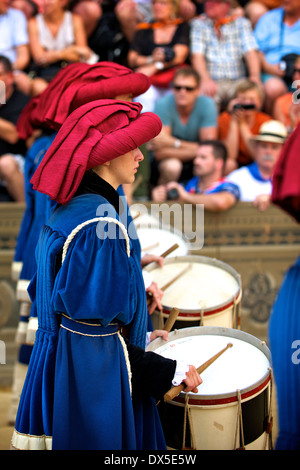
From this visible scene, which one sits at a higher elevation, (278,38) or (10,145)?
(278,38)

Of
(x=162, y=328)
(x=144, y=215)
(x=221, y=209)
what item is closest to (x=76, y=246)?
(x=162, y=328)

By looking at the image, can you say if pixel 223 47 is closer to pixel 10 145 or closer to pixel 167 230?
pixel 10 145

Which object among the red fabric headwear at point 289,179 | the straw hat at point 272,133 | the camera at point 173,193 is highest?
the red fabric headwear at point 289,179

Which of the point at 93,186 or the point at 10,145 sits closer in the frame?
the point at 93,186

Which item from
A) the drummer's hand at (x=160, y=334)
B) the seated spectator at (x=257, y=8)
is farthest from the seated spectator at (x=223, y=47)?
the drummer's hand at (x=160, y=334)

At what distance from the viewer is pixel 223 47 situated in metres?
5.19

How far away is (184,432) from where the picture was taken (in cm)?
198

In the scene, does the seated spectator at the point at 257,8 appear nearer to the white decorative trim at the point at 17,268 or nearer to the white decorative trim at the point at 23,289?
the white decorative trim at the point at 17,268

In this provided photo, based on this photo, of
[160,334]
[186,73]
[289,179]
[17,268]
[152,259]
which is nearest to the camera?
[289,179]

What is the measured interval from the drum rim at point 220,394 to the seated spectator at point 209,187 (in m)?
2.01

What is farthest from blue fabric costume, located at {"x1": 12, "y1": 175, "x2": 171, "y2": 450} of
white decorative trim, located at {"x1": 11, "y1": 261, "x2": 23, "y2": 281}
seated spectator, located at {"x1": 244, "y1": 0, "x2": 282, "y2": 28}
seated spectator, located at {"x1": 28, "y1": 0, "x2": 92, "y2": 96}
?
seated spectator, located at {"x1": 244, "y1": 0, "x2": 282, "y2": 28}

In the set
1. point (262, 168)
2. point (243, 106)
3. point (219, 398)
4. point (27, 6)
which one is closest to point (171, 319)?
point (219, 398)

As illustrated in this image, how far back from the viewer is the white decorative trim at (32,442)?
1.90 meters

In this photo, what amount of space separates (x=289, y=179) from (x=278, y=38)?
4025 millimetres
